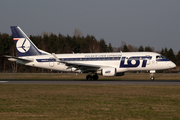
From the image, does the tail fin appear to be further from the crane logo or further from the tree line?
the tree line

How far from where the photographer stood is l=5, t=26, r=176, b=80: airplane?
112 feet

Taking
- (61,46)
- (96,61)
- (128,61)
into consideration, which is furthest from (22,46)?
(61,46)

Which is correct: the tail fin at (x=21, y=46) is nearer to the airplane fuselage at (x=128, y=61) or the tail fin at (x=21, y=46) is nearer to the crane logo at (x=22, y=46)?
the crane logo at (x=22, y=46)

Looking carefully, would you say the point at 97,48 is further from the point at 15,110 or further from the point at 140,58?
the point at 15,110

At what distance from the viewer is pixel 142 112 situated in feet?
37.8

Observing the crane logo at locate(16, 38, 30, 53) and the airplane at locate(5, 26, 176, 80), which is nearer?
the airplane at locate(5, 26, 176, 80)

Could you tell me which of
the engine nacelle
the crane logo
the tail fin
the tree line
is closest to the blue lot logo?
the engine nacelle

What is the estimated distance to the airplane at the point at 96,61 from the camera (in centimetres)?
3422

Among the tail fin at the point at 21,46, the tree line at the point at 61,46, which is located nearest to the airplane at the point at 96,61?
the tail fin at the point at 21,46

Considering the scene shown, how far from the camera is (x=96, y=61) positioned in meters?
35.4

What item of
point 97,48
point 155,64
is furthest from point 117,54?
point 97,48

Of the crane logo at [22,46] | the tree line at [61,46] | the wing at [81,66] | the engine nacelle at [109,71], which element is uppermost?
Answer: the tree line at [61,46]

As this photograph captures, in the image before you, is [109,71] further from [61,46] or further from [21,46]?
[61,46]

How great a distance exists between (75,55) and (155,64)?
11.5 metres
